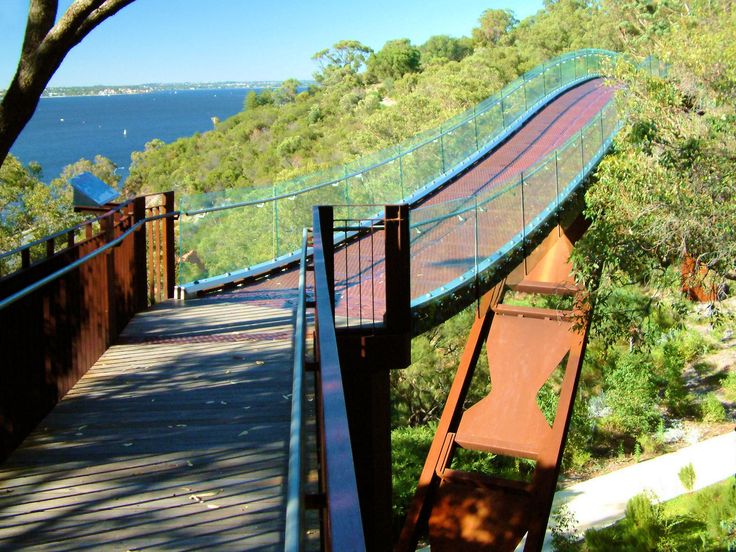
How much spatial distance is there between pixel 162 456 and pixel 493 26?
97.4 metres

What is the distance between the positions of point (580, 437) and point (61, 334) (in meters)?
20.8

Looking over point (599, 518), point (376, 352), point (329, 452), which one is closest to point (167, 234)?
point (376, 352)

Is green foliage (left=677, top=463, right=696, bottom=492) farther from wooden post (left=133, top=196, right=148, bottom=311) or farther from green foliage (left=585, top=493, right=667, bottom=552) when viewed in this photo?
wooden post (left=133, top=196, right=148, bottom=311)

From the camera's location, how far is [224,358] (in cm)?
643

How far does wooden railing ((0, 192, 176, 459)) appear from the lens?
460 centimetres

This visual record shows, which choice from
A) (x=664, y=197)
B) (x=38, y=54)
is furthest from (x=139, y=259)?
(x=664, y=197)

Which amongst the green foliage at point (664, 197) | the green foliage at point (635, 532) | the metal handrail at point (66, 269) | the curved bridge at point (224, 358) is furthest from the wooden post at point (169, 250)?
the green foliage at point (635, 532)

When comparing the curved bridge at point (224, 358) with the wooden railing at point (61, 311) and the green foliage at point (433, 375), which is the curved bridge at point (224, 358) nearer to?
the wooden railing at point (61, 311)

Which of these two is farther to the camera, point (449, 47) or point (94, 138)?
point (94, 138)

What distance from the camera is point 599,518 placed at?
19406mm

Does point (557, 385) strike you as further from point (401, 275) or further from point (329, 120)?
point (329, 120)

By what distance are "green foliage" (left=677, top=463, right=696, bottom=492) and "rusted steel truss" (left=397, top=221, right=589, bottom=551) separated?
10.3 metres

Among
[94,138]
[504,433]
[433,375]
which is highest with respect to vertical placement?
[94,138]

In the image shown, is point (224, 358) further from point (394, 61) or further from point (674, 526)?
point (394, 61)
